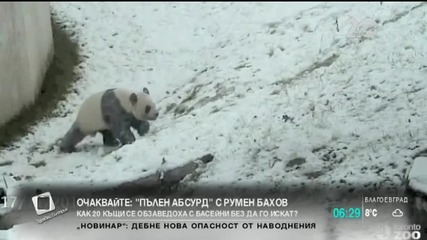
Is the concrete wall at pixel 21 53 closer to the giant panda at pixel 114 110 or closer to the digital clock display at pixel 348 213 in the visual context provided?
the giant panda at pixel 114 110

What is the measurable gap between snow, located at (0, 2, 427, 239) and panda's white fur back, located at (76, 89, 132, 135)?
0.09ft

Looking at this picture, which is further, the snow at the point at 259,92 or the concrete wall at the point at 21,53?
the concrete wall at the point at 21,53

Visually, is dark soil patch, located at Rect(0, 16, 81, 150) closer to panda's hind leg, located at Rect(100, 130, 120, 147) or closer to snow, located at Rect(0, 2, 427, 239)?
snow, located at Rect(0, 2, 427, 239)

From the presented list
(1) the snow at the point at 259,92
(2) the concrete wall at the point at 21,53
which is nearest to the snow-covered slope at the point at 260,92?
(1) the snow at the point at 259,92

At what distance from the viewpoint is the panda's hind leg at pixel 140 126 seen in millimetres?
2158

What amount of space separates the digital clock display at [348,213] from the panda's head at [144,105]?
73cm

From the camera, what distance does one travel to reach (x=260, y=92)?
215 centimetres

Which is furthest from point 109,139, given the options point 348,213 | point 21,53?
point 348,213

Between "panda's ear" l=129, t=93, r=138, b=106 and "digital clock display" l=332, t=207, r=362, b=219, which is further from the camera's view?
"panda's ear" l=129, t=93, r=138, b=106

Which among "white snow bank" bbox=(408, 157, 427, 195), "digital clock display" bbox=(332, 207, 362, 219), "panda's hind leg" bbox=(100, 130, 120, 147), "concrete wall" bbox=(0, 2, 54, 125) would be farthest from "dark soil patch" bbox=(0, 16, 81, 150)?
"white snow bank" bbox=(408, 157, 427, 195)

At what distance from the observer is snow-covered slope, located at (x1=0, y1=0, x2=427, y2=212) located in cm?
195

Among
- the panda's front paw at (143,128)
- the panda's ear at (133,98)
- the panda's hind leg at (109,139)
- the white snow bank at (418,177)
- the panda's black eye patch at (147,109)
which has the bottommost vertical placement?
the white snow bank at (418,177)

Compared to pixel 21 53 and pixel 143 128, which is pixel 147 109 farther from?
pixel 21 53

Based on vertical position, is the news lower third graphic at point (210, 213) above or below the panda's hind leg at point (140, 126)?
below
